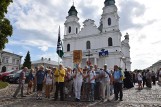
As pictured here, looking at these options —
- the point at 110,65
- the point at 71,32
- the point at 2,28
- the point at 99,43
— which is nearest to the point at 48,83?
the point at 2,28

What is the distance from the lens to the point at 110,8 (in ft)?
170

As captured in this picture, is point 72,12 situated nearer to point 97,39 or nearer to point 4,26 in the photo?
point 97,39

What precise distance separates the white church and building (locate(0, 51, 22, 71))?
26.3 meters

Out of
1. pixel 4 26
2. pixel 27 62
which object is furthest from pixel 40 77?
pixel 27 62

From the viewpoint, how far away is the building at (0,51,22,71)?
69.6 metres

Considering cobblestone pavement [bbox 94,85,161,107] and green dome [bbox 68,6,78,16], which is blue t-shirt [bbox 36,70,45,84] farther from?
green dome [bbox 68,6,78,16]

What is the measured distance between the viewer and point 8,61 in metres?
72.0

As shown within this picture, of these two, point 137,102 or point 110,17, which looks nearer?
point 137,102

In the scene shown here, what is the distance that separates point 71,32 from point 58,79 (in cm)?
4755

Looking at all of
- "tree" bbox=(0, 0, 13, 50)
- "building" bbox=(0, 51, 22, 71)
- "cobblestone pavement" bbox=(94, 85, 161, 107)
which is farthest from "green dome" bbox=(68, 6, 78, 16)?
"cobblestone pavement" bbox=(94, 85, 161, 107)

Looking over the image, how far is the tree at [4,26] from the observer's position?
1758cm

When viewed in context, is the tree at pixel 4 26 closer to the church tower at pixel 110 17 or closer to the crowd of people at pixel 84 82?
the crowd of people at pixel 84 82

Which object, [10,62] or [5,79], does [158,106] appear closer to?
[5,79]

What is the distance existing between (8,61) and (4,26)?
5755cm
